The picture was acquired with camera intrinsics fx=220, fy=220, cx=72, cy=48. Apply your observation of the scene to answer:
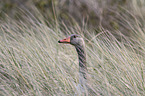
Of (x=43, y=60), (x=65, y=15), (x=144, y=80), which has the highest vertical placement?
(x=65, y=15)

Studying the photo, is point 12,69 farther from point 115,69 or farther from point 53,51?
point 115,69

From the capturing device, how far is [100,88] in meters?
2.23

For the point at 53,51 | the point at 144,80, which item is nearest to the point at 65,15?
the point at 53,51

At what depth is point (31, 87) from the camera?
235 cm

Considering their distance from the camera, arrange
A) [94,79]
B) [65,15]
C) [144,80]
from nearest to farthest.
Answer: [144,80]
[94,79]
[65,15]

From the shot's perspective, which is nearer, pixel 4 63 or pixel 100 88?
pixel 100 88

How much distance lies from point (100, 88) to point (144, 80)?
0.45m

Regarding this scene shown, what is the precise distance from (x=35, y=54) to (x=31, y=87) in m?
0.60

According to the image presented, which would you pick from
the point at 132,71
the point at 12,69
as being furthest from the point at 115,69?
the point at 12,69

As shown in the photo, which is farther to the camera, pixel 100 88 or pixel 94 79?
pixel 94 79

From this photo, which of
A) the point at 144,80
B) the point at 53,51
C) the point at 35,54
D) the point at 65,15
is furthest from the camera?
the point at 65,15

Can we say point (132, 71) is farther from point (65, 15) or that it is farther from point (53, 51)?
point (65, 15)

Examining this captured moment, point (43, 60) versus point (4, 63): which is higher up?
point (4, 63)

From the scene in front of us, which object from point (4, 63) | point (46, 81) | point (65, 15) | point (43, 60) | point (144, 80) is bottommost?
point (144, 80)
